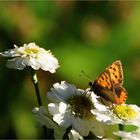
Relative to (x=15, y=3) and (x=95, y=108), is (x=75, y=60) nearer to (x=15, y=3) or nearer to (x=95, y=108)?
(x=15, y=3)

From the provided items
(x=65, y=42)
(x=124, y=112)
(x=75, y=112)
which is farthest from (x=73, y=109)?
(x=65, y=42)

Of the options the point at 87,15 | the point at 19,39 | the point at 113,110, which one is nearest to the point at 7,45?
the point at 19,39

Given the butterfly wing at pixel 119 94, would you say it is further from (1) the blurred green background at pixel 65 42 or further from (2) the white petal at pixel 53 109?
(1) the blurred green background at pixel 65 42

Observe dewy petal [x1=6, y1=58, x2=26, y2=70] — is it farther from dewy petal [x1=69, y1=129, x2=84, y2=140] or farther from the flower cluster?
dewy petal [x1=69, y1=129, x2=84, y2=140]

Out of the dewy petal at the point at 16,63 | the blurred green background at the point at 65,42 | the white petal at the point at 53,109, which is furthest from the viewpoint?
the blurred green background at the point at 65,42

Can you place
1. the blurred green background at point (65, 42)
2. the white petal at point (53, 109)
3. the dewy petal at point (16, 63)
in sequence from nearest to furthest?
the white petal at point (53, 109) < the dewy petal at point (16, 63) < the blurred green background at point (65, 42)

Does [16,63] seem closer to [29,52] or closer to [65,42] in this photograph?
[29,52]

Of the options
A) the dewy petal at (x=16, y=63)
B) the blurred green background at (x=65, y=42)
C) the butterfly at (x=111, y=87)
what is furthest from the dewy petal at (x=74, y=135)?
the blurred green background at (x=65, y=42)

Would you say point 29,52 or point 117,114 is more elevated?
point 29,52
